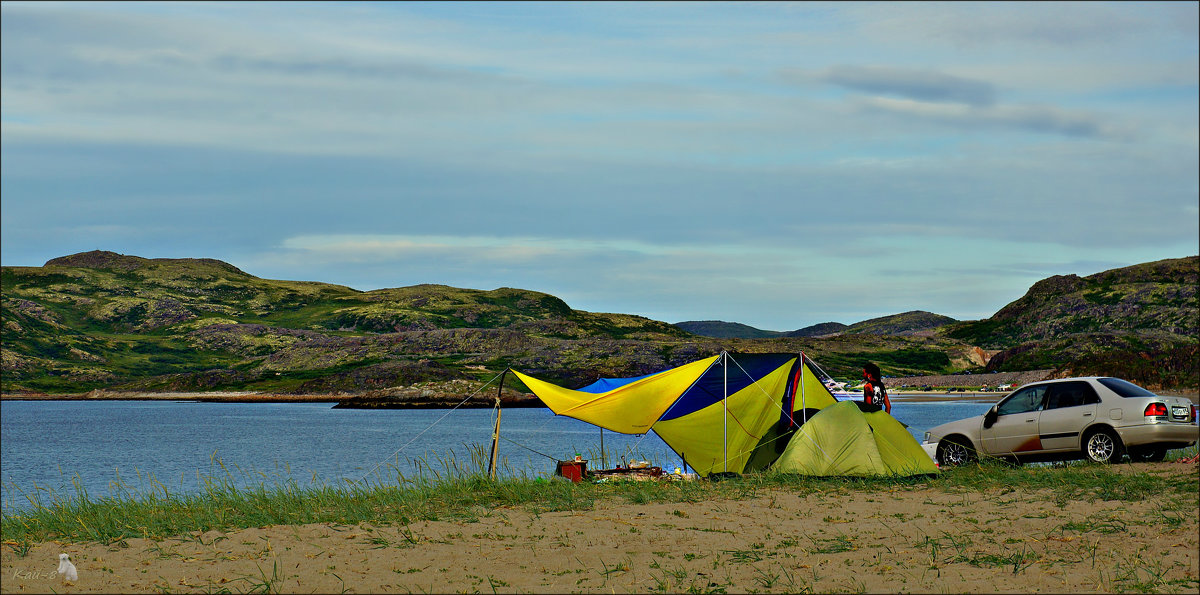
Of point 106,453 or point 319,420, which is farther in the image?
point 319,420

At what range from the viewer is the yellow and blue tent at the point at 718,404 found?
22.2 metres

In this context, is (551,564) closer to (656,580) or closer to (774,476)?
(656,580)

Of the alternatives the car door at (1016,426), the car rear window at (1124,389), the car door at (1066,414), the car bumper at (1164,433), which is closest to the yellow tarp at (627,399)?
the car door at (1016,426)

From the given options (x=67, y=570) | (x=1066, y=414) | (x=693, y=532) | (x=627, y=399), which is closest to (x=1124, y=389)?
(x=1066, y=414)

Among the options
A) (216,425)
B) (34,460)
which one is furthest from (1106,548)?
(216,425)

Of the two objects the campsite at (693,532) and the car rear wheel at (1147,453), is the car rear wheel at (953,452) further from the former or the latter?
the car rear wheel at (1147,453)

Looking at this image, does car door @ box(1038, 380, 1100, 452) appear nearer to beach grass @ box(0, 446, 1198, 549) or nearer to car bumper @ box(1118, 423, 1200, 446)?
car bumper @ box(1118, 423, 1200, 446)

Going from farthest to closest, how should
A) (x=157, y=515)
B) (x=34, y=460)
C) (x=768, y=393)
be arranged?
(x=34, y=460), (x=768, y=393), (x=157, y=515)

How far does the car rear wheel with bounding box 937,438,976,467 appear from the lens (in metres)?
21.9

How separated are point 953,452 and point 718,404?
5379mm

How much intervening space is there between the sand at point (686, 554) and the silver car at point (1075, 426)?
Answer: 557cm

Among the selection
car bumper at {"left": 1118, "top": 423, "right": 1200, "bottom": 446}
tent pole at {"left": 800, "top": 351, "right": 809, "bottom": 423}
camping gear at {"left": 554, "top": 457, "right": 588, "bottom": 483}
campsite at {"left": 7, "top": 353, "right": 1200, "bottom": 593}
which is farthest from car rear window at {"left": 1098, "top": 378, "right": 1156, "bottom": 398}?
camping gear at {"left": 554, "top": 457, "right": 588, "bottom": 483}

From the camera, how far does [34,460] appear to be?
69562 mm

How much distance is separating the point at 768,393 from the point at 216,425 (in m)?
103
